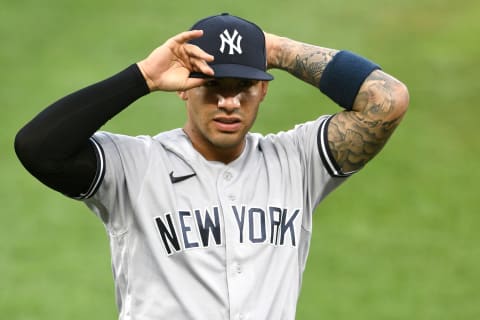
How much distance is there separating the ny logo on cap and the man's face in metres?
0.13

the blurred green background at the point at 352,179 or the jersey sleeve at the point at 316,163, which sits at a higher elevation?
the jersey sleeve at the point at 316,163

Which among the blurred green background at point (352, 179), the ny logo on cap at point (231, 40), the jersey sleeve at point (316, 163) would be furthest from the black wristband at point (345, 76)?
the blurred green background at point (352, 179)

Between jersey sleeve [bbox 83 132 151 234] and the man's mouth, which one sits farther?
the man's mouth

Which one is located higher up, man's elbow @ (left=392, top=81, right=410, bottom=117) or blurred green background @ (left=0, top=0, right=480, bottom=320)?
man's elbow @ (left=392, top=81, right=410, bottom=117)

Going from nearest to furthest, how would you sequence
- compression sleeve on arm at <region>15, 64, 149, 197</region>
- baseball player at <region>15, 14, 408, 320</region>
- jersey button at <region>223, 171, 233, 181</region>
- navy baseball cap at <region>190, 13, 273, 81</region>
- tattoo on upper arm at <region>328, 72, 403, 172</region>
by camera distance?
compression sleeve on arm at <region>15, 64, 149, 197</region> < baseball player at <region>15, 14, 408, 320</region> < navy baseball cap at <region>190, 13, 273, 81</region> < jersey button at <region>223, 171, 233, 181</region> < tattoo on upper arm at <region>328, 72, 403, 172</region>

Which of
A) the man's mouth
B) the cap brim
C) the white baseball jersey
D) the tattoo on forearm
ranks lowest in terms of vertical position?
the white baseball jersey

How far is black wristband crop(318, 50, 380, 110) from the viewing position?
17.9 feet

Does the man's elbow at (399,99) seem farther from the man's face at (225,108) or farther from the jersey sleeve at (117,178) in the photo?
the jersey sleeve at (117,178)

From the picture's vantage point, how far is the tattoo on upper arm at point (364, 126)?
5.40m

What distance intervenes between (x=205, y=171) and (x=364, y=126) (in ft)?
2.50

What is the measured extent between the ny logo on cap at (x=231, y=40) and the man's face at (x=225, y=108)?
13 centimetres

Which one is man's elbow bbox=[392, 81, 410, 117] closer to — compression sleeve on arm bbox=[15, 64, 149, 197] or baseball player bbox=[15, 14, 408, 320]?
baseball player bbox=[15, 14, 408, 320]

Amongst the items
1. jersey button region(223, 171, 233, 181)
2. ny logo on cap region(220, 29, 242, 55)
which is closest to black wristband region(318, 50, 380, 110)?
ny logo on cap region(220, 29, 242, 55)

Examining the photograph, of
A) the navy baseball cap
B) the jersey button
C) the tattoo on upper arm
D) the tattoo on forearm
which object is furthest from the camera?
the tattoo on forearm
